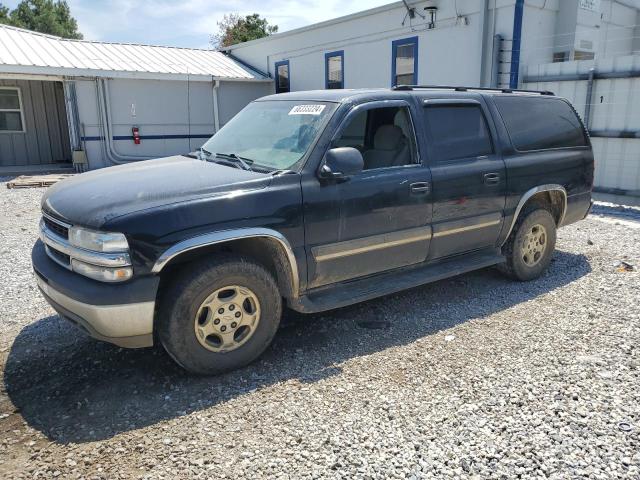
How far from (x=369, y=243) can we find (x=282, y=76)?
16.3 meters

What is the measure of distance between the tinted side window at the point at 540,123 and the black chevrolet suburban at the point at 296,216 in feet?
0.07

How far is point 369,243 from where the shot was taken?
4.14 meters

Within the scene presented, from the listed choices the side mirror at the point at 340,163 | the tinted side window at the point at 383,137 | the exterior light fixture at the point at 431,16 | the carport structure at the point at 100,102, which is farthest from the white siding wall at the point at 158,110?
the side mirror at the point at 340,163

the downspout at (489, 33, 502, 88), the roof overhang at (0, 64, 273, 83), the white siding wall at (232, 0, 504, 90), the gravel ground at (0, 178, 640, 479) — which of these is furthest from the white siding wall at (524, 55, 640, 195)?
the roof overhang at (0, 64, 273, 83)

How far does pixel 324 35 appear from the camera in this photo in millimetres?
16516

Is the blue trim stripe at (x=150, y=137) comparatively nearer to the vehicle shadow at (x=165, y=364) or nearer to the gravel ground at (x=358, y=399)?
the gravel ground at (x=358, y=399)

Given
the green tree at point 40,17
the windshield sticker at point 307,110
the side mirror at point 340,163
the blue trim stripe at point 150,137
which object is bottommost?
the blue trim stripe at point 150,137

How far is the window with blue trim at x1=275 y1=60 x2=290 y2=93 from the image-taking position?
738 inches

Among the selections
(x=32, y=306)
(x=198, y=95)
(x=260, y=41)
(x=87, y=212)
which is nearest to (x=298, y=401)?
(x=87, y=212)

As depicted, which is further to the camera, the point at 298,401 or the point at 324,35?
the point at 324,35

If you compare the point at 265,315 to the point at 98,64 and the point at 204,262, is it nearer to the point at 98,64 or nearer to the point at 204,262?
the point at 204,262

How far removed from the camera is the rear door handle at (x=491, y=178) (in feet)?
15.9

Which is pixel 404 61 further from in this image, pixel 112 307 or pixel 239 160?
pixel 112 307

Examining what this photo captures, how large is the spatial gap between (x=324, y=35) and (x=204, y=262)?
1471 cm
